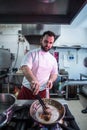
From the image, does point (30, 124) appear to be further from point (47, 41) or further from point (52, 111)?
point (47, 41)

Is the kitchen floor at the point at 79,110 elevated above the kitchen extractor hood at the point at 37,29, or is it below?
below

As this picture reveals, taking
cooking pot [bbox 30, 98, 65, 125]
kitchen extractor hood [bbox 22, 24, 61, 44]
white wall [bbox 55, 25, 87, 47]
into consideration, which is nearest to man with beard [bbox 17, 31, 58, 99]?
cooking pot [bbox 30, 98, 65, 125]

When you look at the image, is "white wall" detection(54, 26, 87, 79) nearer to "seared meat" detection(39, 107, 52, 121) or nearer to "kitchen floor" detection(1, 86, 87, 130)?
"kitchen floor" detection(1, 86, 87, 130)

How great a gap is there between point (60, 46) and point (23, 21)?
4.00 metres

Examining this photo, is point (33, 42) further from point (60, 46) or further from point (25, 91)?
point (60, 46)

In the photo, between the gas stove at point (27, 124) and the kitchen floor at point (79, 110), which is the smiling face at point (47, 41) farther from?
the kitchen floor at point (79, 110)

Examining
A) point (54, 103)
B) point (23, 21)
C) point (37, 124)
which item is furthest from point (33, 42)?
point (37, 124)

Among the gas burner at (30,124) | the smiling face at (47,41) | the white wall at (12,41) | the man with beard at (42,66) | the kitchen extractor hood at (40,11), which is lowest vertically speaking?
the gas burner at (30,124)

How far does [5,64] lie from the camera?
14.5ft

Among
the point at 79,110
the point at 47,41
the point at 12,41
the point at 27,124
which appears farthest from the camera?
the point at 12,41

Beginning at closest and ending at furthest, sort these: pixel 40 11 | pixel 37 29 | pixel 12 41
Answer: pixel 40 11, pixel 37 29, pixel 12 41

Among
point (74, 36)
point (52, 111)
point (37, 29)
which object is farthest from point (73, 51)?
point (52, 111)

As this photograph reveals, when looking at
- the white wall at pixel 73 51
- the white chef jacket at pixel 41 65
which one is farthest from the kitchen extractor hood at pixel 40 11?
the white wall at pixel 73 51

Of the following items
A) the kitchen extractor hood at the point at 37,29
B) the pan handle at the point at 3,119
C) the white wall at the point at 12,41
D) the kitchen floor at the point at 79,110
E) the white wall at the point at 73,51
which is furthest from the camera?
the white wall at the point at 73,51
